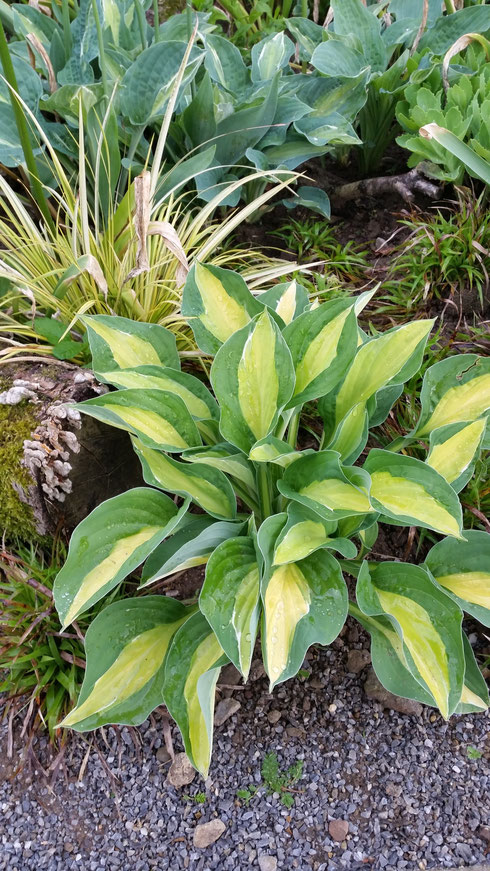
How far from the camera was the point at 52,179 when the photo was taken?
7.41ft

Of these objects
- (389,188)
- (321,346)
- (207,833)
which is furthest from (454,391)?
(389,188)

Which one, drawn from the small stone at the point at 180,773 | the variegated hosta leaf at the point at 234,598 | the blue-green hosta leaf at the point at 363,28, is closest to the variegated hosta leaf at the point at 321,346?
the variegated hosta leaf at the point at 234,598

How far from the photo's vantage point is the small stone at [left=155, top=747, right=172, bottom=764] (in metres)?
1.45

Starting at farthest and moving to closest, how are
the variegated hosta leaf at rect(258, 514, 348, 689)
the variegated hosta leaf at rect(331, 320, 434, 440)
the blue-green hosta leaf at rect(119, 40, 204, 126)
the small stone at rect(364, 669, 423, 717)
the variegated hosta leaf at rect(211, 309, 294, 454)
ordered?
Result: 1. the blue-green hosta leaf at rect(119, 40, 204, 126)
2. the small stone at rect(364, 669, 423, 717)
3. the variegated hosta leaf at rect(331, 320, 434, 440)
4. the variegated hosta leaf at rect(211, 309, 294, 454)
5. the variegated hosta leaf at rect(258, 514, 348, 689)

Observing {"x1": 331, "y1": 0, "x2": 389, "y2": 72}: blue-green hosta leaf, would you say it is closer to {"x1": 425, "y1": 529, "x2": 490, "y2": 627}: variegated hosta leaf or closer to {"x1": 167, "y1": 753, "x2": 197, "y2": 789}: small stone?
{"x1": 425, "y1": 529, "x2": 490, "y2": 627}: variegated hosta leaf

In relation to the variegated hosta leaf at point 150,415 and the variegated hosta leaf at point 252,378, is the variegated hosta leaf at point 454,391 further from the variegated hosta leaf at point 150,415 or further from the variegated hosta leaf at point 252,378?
the variegated hosta leaf at point 150,415

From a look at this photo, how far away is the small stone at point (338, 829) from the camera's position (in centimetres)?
132

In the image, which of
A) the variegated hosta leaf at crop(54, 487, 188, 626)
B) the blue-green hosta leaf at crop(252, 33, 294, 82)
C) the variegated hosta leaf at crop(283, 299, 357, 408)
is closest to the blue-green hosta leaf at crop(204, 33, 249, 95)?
the blue-green hosta leaf at crop(252, 33, 294, 82)

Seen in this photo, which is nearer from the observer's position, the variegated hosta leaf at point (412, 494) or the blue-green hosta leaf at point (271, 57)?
the variegated hosta leaf at point (412, 494)

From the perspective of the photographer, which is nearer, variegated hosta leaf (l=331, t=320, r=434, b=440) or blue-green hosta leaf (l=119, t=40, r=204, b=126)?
variegated hosta leaf (l=331, t=320, r=434, b=440)

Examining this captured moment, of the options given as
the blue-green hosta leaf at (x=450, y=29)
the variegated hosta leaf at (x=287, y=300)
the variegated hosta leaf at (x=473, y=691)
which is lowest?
the variegated hosta leaf at (x=473, y=691)

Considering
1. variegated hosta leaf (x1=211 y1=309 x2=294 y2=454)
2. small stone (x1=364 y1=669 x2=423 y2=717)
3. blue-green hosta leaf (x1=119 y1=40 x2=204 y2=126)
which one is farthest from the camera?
blue-green hosta leaf (x1=119 y1=40 x2=204 y2=126)

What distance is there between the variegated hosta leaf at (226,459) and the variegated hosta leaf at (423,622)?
336 mm

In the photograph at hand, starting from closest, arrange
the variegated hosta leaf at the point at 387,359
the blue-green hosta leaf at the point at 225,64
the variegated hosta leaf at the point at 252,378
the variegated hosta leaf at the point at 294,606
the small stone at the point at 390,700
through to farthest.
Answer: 1. the variegated hosta leaf at the point at 294,606
2. the variegated hosta leaf at the point at 252,378
3. the variegated hosta leaf at the point at 387,359
4. the small stone at the point at 390,700
5. the blue-green hosta leaf at the point at 225,64
